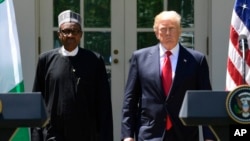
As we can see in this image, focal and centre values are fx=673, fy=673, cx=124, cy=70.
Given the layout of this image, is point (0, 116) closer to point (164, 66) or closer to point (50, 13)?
point (164, 66)

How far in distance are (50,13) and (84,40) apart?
0.48 meters

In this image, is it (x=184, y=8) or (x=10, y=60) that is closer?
(x=10, y=60)

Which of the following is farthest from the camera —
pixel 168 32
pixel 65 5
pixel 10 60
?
pixel 65 5

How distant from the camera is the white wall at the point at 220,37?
7055 mm

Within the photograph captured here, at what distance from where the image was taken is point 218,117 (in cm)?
320

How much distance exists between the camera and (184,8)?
746cm

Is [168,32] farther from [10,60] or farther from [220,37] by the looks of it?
[220,37]

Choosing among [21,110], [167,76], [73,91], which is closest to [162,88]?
[167,76]

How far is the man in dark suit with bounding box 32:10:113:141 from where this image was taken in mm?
4551

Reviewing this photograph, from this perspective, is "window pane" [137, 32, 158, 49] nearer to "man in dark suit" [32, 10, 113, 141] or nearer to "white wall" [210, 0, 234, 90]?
"white wall" [210, 0, 234, 90]

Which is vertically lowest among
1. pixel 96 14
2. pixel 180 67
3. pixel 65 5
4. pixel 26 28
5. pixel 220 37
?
pixel 180 67

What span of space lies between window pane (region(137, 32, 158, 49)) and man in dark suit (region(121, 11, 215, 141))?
107 inches

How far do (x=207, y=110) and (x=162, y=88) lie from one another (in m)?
1.31

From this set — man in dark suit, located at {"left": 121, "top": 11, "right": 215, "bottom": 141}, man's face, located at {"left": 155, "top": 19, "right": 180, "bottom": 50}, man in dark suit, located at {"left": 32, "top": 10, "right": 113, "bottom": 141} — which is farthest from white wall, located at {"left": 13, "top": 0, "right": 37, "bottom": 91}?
man's face, located at {"left": 155, "top": 19, "right": 180, "bottom": 50}
